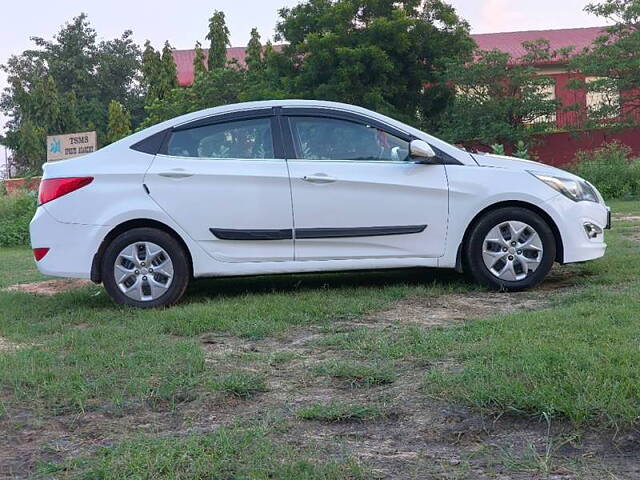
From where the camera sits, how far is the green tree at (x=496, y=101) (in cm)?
2553

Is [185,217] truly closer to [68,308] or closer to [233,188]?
[233,188]

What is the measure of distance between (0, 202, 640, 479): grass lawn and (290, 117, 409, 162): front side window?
3.85ft

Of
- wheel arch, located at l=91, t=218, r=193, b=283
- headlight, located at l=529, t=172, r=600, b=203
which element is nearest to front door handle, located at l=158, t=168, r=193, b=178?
wheel arch, located at l=91, t=218, r=193, b=283

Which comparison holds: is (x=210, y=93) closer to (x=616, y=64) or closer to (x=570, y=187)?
(x=616, y=64)

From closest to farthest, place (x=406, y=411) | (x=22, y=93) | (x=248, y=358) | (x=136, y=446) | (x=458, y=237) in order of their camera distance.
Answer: (x=136, y=446)
(x=406, y=411)
(x=248, y=358)
(x=458, y=237)
(x=22, y=93)

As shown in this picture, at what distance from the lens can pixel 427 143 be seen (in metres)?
6.32

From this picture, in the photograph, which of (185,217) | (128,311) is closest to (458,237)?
(185,217)

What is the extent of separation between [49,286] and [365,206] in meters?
3.63

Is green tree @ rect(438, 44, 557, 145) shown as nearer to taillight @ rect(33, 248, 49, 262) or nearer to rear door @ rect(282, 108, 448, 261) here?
rear door @ rect(282, 108, 448, 261)

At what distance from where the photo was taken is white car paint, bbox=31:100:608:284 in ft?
20.0

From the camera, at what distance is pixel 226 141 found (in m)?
6.37

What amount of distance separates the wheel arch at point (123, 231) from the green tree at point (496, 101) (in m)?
20.2

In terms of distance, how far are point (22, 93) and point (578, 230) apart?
39.1 m

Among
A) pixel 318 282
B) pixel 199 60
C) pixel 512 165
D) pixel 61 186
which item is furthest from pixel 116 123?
pixel 512 165
